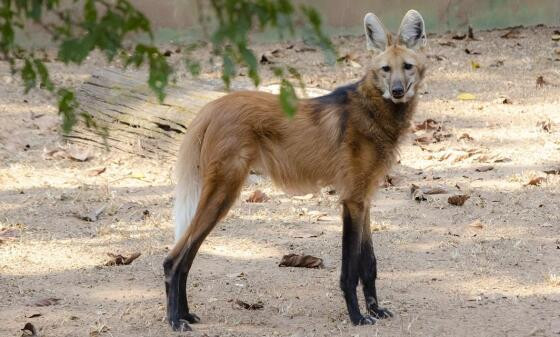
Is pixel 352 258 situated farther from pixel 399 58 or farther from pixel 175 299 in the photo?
pixel 399 58

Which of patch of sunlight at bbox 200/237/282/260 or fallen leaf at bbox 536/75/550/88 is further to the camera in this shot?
fallen leaf at bbox 536/75/550/88

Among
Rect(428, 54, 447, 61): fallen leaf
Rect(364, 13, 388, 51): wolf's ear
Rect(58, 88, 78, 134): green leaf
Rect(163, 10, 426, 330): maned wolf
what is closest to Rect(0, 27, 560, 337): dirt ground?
Rect(163, 10, 426, 330): maned wolf

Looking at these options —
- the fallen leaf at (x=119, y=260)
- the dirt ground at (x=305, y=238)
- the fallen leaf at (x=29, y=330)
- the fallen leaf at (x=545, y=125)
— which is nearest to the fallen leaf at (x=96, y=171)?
the dirt ground at (x=305, y=238)

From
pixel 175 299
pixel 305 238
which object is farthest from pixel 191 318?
pixel 305 238

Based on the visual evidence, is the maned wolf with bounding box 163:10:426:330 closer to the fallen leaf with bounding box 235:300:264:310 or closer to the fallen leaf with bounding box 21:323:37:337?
the fallen leaf with bounding box 235:300:264:310

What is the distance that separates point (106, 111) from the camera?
6676 mm

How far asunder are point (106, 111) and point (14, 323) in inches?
115

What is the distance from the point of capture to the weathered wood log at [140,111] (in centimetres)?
640

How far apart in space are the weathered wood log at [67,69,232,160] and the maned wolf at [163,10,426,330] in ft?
7.10

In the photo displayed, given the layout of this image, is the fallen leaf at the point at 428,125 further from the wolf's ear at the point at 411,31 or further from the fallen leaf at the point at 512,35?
the wolf's ear at the point at 411,31

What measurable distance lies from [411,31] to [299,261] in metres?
1.31

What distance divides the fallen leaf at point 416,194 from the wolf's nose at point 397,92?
175cm

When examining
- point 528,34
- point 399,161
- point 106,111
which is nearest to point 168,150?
point 106,111

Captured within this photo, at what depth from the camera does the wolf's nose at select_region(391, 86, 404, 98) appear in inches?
163
